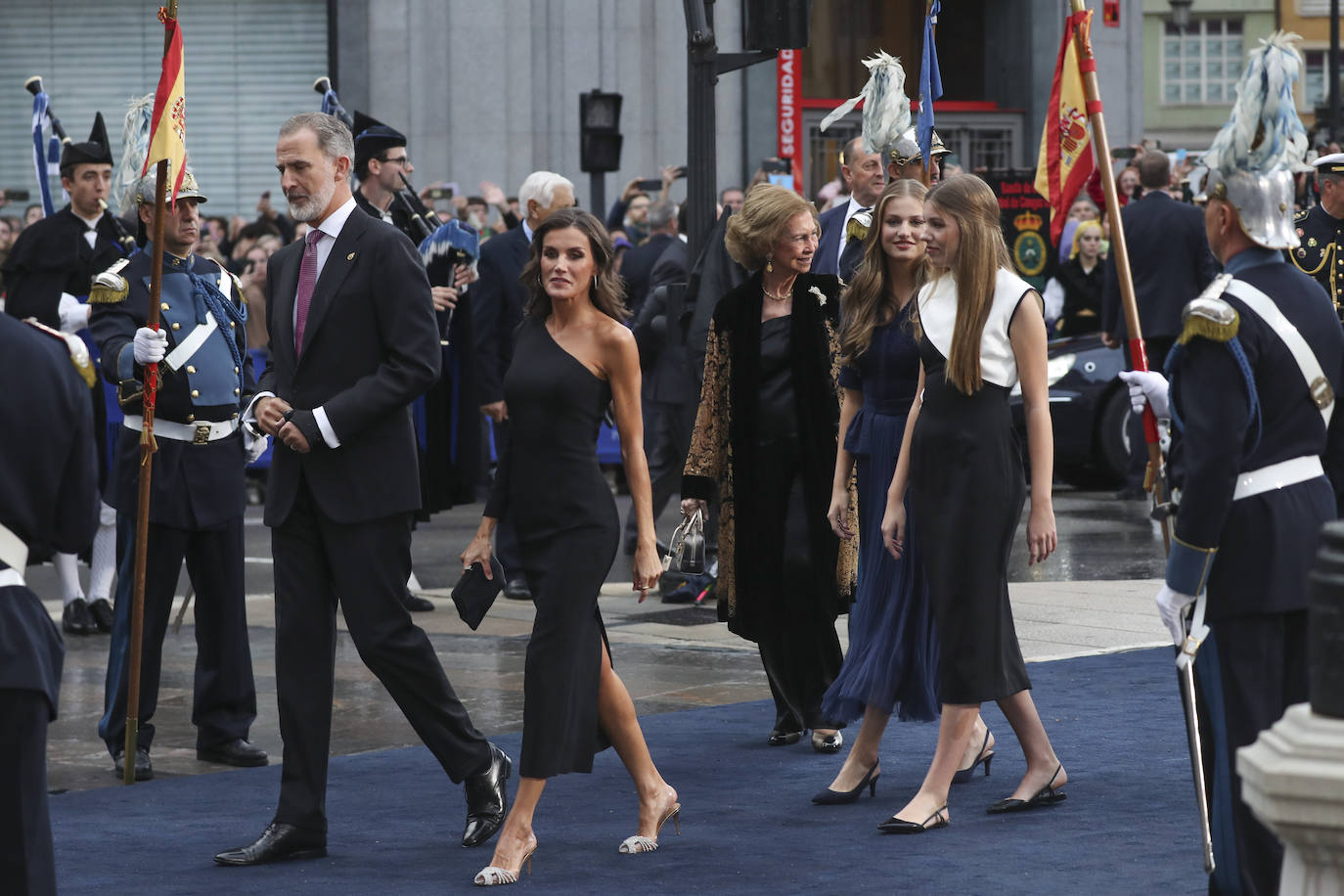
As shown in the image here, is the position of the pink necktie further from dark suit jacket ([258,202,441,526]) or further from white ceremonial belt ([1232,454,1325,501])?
white ceremonial belt ([1232,454,1325,501])

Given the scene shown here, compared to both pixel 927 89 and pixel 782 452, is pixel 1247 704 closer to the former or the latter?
pixel 782 452

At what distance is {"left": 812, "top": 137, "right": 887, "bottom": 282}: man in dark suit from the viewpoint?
859cm

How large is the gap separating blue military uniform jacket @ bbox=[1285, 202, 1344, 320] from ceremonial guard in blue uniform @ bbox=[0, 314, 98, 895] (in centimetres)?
618

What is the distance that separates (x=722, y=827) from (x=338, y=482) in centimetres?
157

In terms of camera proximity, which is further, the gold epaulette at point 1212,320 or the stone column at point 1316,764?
the gold epaulette at point 1212,320

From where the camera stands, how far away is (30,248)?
10820mm

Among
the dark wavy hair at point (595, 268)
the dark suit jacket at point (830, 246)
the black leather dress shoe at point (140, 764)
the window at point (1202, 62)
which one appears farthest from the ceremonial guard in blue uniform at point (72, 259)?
the window at point (1202, 62)

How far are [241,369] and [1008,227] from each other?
12252 mm

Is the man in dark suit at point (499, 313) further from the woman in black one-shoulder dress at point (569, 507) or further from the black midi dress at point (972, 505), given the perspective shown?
the black midi dress at point (972, 505)

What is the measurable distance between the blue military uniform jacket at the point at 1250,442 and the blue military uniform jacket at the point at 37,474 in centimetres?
251

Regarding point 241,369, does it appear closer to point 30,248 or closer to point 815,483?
point 815,483

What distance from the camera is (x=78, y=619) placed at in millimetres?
10922

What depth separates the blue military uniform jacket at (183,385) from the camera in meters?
7.95

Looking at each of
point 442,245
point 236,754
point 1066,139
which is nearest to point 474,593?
Result: point 236,754
